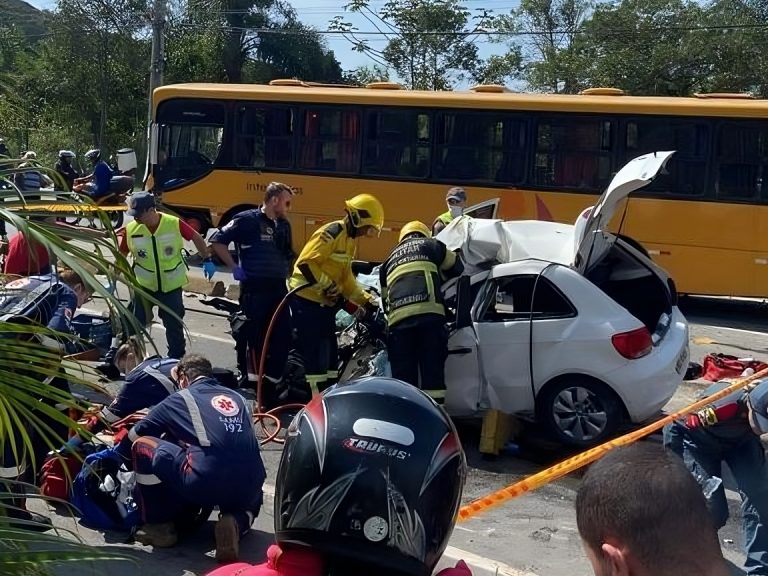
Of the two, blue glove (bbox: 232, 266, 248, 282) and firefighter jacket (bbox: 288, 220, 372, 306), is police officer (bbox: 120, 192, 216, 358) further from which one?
firefighter jacket (bbox: 288, 220, 372, 306)

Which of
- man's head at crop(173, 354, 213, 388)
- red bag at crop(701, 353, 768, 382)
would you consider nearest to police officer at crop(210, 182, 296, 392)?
man's head at crop(173, 354, 213, 388)

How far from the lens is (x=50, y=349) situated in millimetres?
2535

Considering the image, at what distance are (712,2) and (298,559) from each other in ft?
124

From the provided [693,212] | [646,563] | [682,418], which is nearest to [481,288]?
[682,418]

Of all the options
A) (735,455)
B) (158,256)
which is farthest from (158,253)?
(735,455)

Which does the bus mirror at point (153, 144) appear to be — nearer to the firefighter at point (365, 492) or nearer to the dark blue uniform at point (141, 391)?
the dark blue uniform at point (141, 391)

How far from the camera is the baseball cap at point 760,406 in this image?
198 inches

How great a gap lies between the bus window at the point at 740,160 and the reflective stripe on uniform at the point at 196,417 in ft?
35.5

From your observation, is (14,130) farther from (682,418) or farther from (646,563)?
(682,418)

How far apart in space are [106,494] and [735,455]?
11.0 feet

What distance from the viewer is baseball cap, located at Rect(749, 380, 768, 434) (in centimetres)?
502

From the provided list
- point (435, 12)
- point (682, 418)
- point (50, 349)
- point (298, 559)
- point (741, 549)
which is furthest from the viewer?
point (435, 12)

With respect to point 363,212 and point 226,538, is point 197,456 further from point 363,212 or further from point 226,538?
point 363,212

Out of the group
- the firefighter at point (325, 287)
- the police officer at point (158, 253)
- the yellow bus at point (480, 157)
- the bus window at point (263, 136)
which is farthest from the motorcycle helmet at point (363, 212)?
the bus window at point (263, 136)
